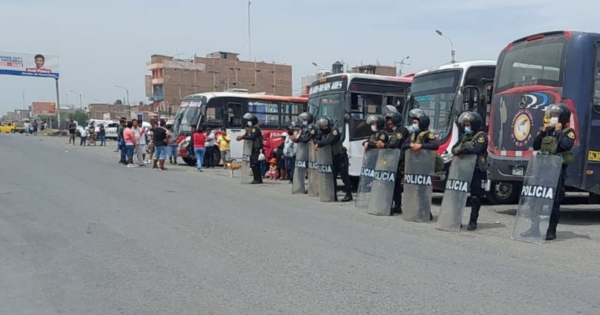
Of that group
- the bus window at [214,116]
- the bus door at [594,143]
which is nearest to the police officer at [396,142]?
the bus door at [594,143]

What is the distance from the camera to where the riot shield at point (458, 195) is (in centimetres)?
909

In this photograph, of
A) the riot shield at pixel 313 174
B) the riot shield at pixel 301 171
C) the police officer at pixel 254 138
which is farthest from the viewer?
the police officer at pixel 254 138

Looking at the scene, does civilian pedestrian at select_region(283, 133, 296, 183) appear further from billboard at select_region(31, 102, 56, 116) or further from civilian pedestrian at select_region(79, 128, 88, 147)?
billboard at select_region(31, 102, 56, 116)

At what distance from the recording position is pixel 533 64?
10.5 metres

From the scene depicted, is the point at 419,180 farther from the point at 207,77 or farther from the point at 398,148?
the point at 207,77

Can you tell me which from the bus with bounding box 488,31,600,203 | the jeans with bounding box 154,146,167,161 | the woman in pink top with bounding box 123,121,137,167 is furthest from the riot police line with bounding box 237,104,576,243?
the woman in pink top with bounding box 123,121,137,167

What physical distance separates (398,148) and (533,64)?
292 cm

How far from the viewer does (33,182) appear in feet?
48.1

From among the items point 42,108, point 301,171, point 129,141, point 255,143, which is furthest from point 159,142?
point 42,108

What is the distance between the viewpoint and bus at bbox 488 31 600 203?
31.6 feet

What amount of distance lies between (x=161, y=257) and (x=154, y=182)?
29.4 feet

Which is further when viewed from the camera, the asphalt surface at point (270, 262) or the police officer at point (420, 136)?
the police officer at point (420, 136)

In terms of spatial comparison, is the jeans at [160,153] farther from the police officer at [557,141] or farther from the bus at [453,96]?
the police officer at [557,141]

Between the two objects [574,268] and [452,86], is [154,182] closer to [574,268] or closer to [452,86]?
[452,86]
